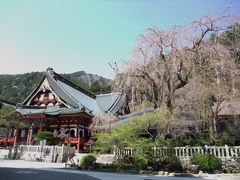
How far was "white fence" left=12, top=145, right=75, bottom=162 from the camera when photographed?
19.5 meters

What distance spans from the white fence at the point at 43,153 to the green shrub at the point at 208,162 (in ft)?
33.3

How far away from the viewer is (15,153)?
22406 millimetres

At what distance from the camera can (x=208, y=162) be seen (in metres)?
13.4

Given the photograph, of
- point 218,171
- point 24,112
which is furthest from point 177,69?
point 24,112

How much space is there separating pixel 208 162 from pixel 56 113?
1669cm

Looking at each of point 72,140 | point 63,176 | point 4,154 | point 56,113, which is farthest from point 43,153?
point 63,176

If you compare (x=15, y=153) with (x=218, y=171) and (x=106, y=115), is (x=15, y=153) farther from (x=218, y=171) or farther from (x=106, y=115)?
(x=218, y=171)

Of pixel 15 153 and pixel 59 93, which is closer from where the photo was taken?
pixel 15 153

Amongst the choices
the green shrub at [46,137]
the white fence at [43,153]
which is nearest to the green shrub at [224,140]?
the white fence at [43,153]

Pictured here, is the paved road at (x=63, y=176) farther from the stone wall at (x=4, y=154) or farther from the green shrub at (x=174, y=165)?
the stone wall at (x=4, y=154)

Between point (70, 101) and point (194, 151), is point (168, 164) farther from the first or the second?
point (70, 101)

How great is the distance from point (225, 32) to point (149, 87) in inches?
223

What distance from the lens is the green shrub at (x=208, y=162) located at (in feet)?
43.9

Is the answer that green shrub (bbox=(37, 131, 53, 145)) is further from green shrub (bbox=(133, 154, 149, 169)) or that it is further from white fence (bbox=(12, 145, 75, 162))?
green shrub (bbox=(133, 154, 149, 169))
